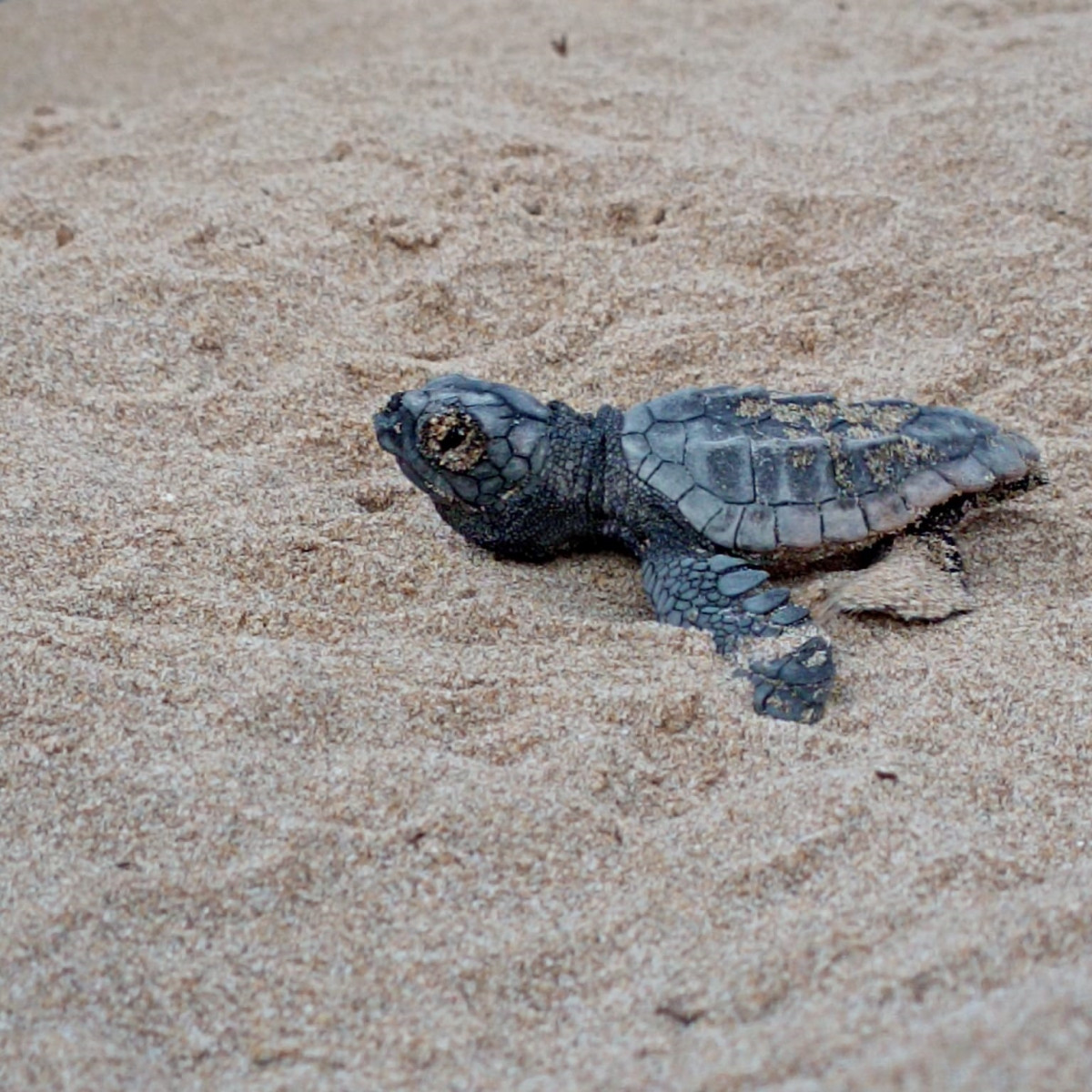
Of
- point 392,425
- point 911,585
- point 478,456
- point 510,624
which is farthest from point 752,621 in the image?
point 392,425

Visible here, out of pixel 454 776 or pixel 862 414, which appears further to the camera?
pixel 862 414

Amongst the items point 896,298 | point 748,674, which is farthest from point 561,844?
point 896,298

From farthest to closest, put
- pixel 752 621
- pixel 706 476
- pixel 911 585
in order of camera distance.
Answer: pixel 706 476
pixel 911 585
pixel 752 621

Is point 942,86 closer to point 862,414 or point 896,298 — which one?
point 896,298

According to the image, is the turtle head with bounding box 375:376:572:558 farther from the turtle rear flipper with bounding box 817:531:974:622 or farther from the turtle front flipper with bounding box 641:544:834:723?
the turtle rear flipper with bounding box 817:531:974:622

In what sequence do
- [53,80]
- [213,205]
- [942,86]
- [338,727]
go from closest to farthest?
[338,727]
[213,205]
[942,86]
[53,80]

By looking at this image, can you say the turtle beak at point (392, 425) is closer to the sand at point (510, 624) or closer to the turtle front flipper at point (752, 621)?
the sand at point (510, 624)

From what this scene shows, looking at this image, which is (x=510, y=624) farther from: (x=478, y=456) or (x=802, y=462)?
(x=802, y=462)

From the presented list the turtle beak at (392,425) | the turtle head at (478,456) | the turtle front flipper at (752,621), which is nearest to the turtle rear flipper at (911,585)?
the turtle front flipper at (752,621)
